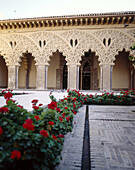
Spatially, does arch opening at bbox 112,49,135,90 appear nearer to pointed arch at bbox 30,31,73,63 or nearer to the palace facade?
the palace facade

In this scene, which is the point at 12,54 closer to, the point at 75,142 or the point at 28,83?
the point at 28,83

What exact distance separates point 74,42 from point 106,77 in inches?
169

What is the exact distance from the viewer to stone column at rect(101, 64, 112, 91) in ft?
39.5

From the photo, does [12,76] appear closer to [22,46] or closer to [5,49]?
[5,49]

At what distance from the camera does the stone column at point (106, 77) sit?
12055mm

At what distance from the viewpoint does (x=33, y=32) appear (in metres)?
13.1

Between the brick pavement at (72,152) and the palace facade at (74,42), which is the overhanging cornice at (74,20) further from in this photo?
the brick pavement at (72,152)

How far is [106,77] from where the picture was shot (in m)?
12.2

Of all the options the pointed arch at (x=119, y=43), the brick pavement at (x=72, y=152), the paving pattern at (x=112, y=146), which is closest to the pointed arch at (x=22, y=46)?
the pointed arch at (x=119, y=43)

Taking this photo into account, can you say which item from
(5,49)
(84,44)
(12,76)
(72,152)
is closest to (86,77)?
(84,44)

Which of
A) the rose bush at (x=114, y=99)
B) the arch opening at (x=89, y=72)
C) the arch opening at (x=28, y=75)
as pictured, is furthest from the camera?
the arch opening at (x=28, y=75)

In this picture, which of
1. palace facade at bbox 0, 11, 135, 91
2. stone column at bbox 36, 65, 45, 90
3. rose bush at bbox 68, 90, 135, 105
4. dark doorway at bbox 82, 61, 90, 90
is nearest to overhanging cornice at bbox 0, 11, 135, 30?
palace facade at bbox 0, 11, 135, 91

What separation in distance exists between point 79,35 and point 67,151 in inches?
Result: 469

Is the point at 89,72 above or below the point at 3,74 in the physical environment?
above
